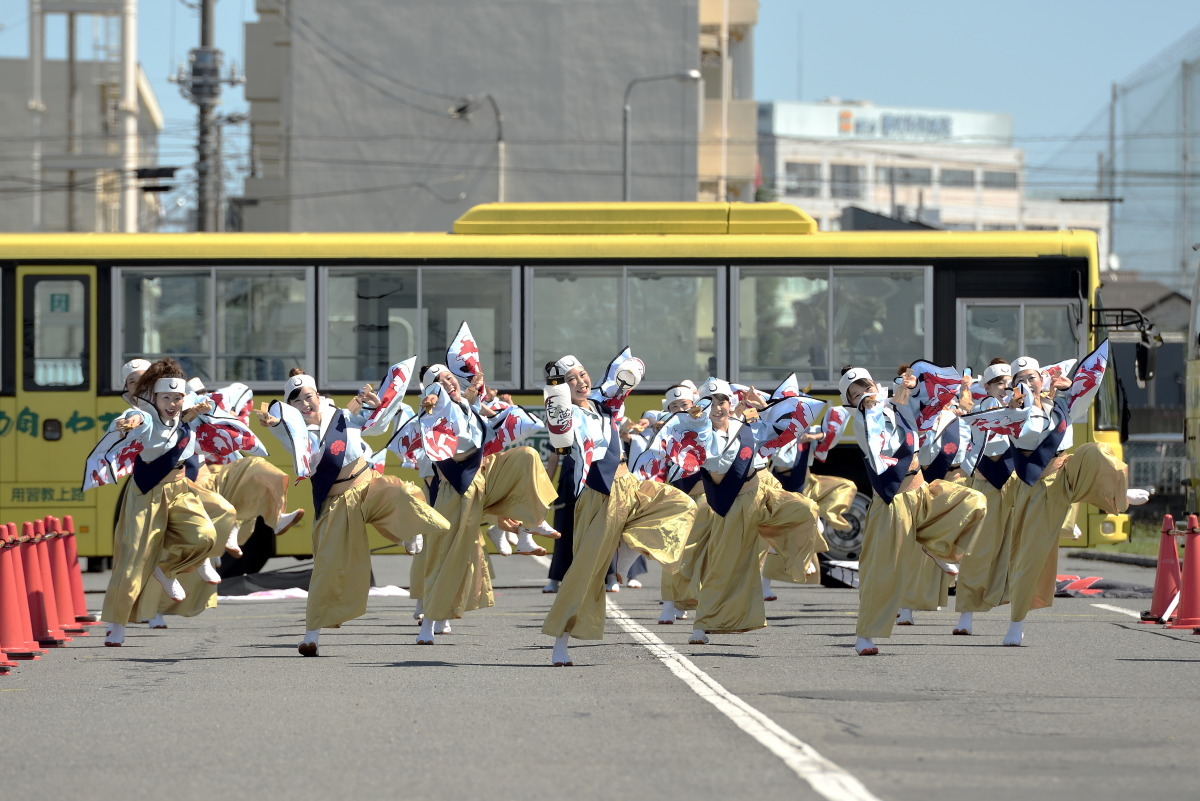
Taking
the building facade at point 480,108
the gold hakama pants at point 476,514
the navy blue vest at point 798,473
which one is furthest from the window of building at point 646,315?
the building facade at point 480,108

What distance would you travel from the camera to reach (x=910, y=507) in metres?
12.5

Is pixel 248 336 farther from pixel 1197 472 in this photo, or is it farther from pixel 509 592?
pixel 1197 472

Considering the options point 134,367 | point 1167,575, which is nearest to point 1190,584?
point 1167,575

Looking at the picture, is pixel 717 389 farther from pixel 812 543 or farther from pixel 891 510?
pixel 812 543

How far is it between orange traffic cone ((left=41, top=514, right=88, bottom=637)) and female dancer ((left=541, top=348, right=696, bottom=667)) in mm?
4109

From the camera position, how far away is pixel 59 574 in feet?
45.0

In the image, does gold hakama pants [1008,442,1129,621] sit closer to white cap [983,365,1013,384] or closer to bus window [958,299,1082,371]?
white cap [983,365,1013,384]

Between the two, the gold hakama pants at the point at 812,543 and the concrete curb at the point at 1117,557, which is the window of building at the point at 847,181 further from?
the gold hakama pants at the point at 812,543

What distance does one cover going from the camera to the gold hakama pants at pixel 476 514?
40.4 feet

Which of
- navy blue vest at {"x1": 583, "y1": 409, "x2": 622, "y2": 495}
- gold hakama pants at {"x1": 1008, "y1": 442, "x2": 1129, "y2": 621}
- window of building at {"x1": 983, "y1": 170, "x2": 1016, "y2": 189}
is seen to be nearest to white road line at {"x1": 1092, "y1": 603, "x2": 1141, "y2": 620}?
gold hakama pants at {"x1": 1008, "y1": 442, "x2": 1129, "y2": 621}

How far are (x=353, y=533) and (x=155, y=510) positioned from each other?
4.86 feet

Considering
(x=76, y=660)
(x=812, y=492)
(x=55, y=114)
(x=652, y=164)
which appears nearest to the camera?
(x=76, y=660)

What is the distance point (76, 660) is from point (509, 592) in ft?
19.4

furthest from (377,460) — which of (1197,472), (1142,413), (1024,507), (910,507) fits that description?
(1142,413)
